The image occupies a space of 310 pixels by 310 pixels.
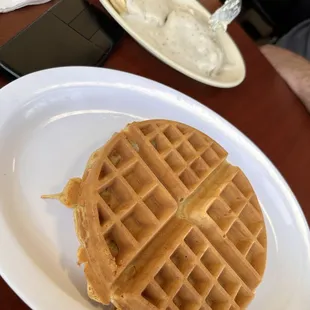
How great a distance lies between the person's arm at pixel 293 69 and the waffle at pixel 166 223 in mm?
490

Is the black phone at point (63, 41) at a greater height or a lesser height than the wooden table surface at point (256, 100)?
greater

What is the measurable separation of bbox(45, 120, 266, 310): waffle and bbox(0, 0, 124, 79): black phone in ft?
0.77

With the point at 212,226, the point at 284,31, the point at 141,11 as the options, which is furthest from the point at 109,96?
the point at 284,31

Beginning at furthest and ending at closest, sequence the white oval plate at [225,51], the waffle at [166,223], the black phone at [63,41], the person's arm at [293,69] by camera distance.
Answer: the person's arm at [293,69] < the white oval plate at [225,51] < the black phone at [63,41] < the waffle at [166,223]

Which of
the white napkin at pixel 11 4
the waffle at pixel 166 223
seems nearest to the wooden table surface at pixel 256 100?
the white napkin at pixel 11 4

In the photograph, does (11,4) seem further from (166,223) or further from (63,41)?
(166,223)

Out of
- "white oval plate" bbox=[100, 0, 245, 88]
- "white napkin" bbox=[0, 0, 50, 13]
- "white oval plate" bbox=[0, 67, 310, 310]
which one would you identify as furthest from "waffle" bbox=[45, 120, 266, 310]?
"white napkin" bbox=[0, 0, 50, 13]

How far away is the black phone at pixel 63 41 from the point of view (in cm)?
91

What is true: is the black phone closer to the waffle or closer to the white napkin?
the white napkin

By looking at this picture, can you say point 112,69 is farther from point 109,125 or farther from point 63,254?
point 63,254

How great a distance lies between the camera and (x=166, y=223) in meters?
0.82

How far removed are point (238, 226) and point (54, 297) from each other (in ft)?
1.13

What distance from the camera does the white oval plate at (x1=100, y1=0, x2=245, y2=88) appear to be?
1.03 meters

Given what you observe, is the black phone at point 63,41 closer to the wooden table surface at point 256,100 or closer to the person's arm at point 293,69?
the wooden table surface at point 256,100
